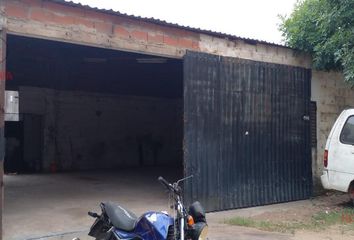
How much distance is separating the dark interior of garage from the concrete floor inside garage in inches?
46.1

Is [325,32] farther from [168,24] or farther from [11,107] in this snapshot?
[11,107]

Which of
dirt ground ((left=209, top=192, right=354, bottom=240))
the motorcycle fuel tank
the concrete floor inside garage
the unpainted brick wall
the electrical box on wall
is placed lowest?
dirt ground ((left=209, top=192, right=354, bottom=240))

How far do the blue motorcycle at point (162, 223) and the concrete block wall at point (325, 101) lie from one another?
7889 millimetres

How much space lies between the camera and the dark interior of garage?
48.8ft

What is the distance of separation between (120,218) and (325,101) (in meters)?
8.63

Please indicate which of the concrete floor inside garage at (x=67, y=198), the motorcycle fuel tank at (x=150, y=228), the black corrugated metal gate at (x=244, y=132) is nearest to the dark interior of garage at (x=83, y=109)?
the concrete floor inside garage at (x=67, y=198)

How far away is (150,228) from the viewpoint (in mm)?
4727

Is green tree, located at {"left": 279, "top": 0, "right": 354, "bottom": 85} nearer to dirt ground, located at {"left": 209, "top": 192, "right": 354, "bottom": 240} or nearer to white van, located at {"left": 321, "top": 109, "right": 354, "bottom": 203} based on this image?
white van, located at {"left": 321, "top": 109, "right": 354, "bottom": 203}

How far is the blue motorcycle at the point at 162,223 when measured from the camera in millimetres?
4578

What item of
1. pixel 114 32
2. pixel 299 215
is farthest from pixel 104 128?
pixel 299 215

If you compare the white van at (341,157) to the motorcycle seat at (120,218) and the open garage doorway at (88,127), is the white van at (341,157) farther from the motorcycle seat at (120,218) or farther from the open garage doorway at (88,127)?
the motorcycle seat at (120,218)

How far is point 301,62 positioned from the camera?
37.9 feet

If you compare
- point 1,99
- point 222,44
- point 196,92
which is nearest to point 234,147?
point 196,92

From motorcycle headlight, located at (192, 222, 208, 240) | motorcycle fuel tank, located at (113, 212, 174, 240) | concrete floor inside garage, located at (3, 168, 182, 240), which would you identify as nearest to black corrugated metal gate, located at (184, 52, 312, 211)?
concrete floor inside garage, located at (3, 168, 182, 240)
